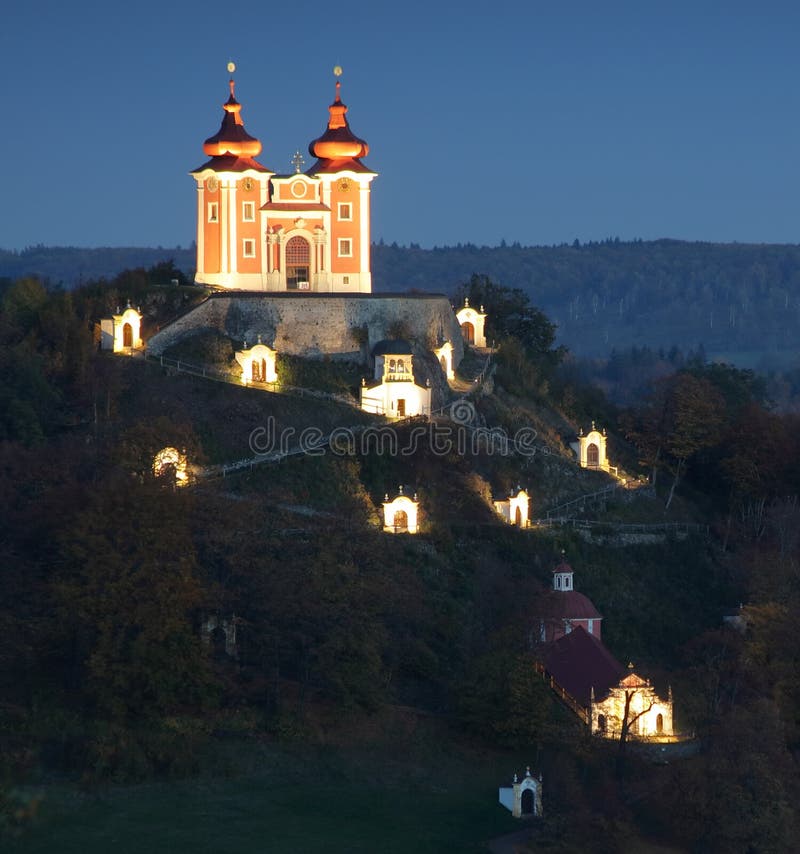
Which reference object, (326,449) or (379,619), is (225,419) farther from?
(379,619)

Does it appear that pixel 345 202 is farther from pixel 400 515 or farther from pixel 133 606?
pixel 133 606

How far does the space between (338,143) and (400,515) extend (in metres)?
14.8

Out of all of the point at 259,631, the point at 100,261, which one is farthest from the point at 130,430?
the point at 100,261

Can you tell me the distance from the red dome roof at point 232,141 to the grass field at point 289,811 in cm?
2459

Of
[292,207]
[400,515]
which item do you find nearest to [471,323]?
[292,207]

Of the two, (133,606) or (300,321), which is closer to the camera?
(133,606)

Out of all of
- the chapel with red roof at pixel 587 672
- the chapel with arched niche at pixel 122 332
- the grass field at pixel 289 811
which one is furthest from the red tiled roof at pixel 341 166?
the grass field at pixel 289 811

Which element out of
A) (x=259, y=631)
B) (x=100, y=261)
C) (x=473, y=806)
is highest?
(x=100, y=261)

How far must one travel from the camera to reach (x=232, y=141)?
77.7 m

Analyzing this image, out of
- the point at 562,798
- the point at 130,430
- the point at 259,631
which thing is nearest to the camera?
the point at 562,798

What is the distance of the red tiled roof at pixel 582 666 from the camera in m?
63.4

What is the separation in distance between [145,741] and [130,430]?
1201cm

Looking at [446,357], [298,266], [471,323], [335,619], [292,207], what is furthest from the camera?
[471,323]

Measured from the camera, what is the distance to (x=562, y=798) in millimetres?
58250
